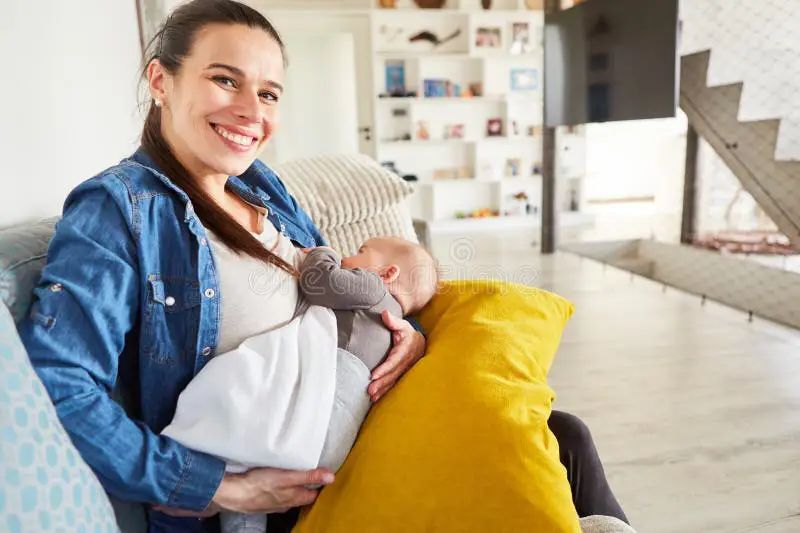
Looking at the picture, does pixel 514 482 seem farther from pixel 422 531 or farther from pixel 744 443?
pixel 744 443

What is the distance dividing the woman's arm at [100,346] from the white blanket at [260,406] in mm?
38

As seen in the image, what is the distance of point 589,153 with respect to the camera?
7949mm

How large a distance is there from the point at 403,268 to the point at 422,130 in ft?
17.3

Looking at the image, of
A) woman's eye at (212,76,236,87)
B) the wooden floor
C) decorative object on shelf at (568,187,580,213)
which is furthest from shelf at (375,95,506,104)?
woman's eye at (212,76,236,87)

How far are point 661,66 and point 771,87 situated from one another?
681mm

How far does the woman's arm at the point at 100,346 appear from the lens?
714 mm

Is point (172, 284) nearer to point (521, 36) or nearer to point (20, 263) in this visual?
point (20, 263)

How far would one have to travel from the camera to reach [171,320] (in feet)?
2.84

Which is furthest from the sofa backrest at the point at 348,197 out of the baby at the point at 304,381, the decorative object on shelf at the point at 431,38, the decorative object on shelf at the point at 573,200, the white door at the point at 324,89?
the decorative object on shelf at the point at 573,200

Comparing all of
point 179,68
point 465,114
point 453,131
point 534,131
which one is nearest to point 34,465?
point 179,68

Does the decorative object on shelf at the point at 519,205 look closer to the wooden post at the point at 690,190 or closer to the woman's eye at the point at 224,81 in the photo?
the wooden post at the point at 690,190

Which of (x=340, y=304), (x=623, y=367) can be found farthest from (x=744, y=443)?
(x=340, y=304)

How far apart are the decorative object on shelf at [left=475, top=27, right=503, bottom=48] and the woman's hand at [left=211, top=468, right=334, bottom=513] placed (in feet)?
20.5

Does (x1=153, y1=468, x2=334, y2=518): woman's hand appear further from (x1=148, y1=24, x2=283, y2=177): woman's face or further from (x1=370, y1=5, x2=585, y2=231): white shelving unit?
(x1=370, y1=5, x2=585, y2=231): white shelving unit
